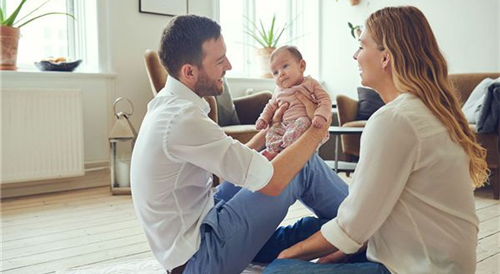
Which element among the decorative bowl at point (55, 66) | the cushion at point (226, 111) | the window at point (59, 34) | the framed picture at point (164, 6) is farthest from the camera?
the framed picture at point (164, 6)

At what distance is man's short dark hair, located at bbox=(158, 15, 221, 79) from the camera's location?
130cm

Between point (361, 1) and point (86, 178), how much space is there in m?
3.61

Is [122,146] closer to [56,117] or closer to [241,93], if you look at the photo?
[56,117]

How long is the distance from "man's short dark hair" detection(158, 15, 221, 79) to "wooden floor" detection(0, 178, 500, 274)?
1.09m

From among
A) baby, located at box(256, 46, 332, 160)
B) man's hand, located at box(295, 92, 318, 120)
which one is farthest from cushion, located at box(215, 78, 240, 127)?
man's hand, located at box(295, 92, 318, 120)

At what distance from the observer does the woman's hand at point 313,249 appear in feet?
3.66

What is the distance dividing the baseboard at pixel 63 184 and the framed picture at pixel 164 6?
1.40 metres

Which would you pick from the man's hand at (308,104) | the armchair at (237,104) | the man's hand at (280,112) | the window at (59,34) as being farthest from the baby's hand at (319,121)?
the window at (59,34)

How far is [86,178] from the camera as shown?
3.63 meters

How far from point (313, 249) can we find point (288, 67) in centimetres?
93

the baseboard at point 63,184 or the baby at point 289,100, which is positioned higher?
the baby at point 289,100

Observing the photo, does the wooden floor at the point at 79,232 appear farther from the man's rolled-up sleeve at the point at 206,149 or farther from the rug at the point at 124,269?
the man's rolled-up sleeve at the point at 206,149

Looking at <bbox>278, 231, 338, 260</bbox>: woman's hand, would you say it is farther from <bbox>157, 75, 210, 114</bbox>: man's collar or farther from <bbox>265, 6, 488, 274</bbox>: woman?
<bbox>157, 75, 210, 114</bbox>: man's collar

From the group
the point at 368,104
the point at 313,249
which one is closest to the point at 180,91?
the point at 313,249
